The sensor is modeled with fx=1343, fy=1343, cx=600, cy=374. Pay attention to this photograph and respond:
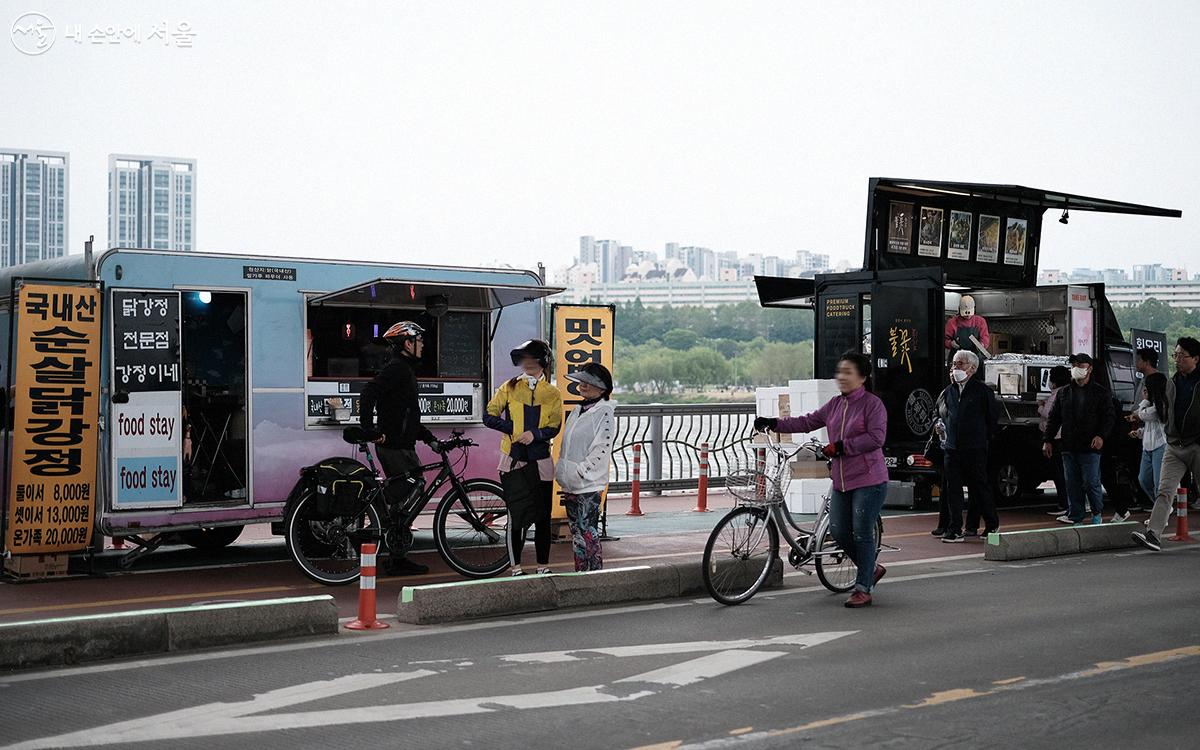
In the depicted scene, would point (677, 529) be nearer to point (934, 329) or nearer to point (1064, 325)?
point (934, 329)

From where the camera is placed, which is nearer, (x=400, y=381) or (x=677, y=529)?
(x=400, y=381)

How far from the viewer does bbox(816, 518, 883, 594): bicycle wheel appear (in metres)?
10.2

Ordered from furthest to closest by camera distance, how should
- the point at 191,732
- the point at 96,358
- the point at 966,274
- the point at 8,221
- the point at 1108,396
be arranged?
1. the point at 8,221
2. the point at 966,274
3. the point at 1108,396
4. the point at 96,358
5. the point at 191,732

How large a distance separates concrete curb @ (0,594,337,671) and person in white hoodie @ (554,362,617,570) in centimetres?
225

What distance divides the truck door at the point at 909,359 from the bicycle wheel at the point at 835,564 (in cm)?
670

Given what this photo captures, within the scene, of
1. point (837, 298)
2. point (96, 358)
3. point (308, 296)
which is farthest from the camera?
point (837, 298)

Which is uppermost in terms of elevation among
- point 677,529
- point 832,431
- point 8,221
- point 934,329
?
point 8,221

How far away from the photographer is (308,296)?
1243 centimetres

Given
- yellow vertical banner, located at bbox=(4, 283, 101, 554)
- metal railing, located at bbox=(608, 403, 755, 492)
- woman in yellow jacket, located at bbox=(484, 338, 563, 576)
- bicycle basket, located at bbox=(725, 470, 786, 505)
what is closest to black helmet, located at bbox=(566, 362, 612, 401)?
woman in yellow jacket, located at bbox=(484, 338, 563, 576)


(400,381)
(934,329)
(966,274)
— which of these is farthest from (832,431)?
(966,274)

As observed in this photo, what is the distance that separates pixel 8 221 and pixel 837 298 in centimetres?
4755

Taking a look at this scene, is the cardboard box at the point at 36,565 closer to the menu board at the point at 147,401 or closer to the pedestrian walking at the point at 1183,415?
the menu board at the point at 147,401

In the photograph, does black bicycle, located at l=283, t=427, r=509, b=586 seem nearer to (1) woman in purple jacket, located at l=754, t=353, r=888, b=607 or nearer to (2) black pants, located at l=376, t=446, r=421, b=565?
(2) black pants, located at l=376, t=446, r=421, b=565

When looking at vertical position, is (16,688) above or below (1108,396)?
below
